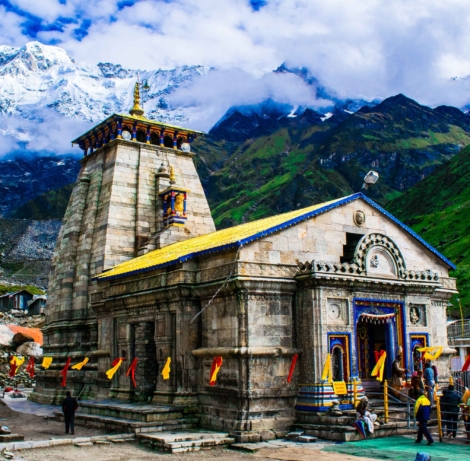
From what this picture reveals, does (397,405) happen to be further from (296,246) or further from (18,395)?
(18,395)

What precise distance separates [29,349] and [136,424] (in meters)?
31.3

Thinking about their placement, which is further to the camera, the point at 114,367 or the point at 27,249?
the point at 27,249

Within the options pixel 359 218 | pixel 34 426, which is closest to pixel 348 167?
pixel 359 218

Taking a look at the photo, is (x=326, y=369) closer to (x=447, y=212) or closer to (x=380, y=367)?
(x=380, y=367)

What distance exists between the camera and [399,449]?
55.8ft

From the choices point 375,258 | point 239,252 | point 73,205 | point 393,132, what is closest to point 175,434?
point 239,252

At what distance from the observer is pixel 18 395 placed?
34812 mm

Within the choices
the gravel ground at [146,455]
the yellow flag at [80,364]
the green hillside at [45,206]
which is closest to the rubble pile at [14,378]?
the yellow flag at [80,364]

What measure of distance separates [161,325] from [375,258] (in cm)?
812

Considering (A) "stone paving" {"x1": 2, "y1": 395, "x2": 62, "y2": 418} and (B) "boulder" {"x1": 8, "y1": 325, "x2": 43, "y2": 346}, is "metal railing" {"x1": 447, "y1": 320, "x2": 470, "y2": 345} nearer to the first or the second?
(A) "stone paving" {"x1": 2, "y1": 395, "x2": 62, "y2": 418}

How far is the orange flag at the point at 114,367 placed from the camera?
2384 centimetres

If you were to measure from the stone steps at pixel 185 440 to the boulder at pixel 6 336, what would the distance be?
111 feet

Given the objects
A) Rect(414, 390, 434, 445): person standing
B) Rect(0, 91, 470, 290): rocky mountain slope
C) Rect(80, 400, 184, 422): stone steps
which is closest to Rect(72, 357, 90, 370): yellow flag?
Rect(80, 400, 184, 422): stone steps

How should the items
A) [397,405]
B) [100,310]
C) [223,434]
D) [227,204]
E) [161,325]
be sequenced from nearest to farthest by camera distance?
[223,434] → [397,405] → [161,325] → [100,310] → [227,204]
